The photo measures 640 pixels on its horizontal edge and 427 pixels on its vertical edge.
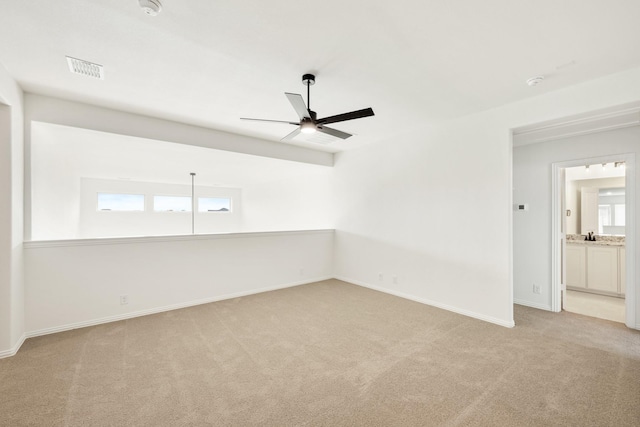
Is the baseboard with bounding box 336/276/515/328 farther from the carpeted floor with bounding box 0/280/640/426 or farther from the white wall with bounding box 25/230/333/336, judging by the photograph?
Result: the white wall with bounding box 25/230/333/336

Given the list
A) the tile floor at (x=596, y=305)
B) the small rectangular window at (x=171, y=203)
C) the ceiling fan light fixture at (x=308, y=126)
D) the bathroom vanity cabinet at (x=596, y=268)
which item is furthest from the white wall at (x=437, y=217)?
the small rectangular window at (x=171, y=203)

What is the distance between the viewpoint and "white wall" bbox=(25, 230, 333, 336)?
3.25 metres

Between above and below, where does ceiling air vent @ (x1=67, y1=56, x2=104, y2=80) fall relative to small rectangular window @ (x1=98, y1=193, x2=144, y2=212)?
above

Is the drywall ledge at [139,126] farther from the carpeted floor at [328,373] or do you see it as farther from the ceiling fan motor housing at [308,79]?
the carpeted floor at [328,373]

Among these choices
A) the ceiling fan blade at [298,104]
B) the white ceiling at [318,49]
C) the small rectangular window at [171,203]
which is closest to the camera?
the white ceiling at [318,49]

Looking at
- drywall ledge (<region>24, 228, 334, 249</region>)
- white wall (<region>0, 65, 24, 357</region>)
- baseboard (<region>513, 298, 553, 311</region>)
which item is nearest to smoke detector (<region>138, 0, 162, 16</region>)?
white wall (<region>0, 65, 24, 357</region>)

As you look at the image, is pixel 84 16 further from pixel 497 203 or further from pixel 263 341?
pixel 497 203

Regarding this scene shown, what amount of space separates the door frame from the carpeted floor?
0.32 m

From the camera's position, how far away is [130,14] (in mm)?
1909

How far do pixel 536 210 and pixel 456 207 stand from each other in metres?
1.28

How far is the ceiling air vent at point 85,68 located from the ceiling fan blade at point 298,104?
178 cm

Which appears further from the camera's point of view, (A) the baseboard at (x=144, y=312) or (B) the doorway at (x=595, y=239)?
(B) the doorway at (x=595, y=239)

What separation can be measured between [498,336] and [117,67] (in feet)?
15.5

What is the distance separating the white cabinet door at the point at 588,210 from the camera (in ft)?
17.1
